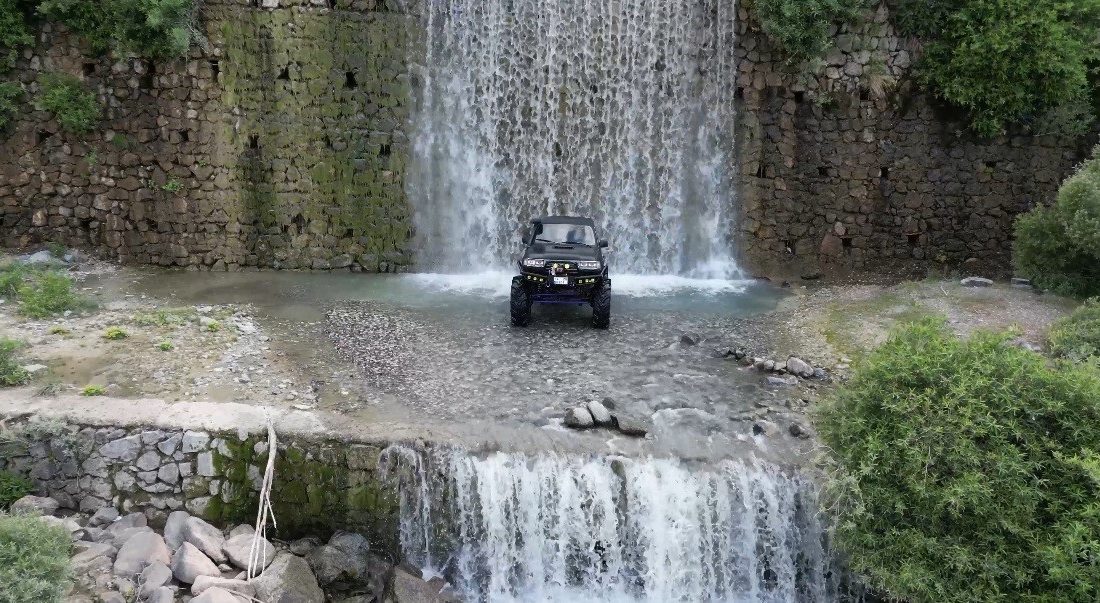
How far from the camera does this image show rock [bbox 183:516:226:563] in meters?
7.32

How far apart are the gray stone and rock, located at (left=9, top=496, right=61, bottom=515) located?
676mm

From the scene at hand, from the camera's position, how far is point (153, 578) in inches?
273

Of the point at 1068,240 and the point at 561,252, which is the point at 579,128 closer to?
the point at 561,252

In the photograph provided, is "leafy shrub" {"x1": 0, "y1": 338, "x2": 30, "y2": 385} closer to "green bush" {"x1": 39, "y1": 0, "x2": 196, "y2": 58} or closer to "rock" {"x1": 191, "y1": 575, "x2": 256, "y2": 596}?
"rock" {"x1": 191, "y1": 575, "x2": 256, "y2": 596}

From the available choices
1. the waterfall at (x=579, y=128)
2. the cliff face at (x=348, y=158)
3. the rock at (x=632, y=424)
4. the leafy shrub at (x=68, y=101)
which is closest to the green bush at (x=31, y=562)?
the rock at (x=632, y=424)

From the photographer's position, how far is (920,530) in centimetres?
638

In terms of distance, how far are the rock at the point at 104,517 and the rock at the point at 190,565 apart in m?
0.92

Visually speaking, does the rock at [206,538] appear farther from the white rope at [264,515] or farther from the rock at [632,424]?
the rock at [632,424]

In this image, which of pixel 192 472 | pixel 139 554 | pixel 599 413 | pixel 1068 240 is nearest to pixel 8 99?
pixel 192 472

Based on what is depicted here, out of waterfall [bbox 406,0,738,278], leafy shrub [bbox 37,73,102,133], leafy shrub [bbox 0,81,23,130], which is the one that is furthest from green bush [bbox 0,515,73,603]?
leafy shrub [bbox 0,81,23,130]

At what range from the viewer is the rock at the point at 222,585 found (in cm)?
692

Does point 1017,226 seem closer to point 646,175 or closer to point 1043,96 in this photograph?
point 1043,96

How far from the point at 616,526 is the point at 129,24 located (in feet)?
39.4

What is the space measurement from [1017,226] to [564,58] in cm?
848
